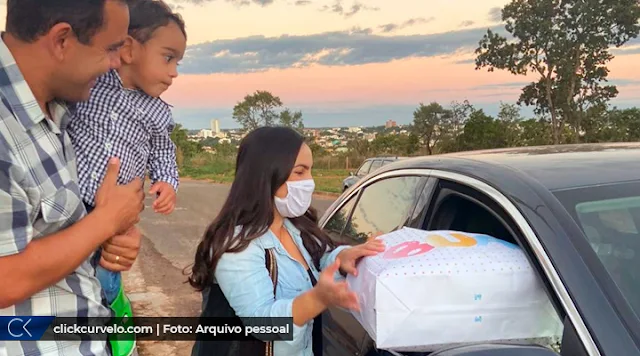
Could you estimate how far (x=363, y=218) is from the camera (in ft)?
9.25

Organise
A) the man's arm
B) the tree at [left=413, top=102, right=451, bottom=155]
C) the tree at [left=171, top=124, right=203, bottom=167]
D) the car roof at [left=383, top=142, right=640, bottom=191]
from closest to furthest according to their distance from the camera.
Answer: the man's arm, the car roof at [left=383, top=142, right=640, bottom=191], the tree at [left=413, top=102, right=451, bottom=155], the tree at [left=171, top=124, right=203, bottom=167]

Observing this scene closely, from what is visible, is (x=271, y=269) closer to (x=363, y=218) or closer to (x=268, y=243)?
(x=268, y=243)

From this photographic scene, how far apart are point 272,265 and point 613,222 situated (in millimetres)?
1125

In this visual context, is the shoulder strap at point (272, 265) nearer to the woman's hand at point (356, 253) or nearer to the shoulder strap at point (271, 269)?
the shoulder strap at point (271, 269)

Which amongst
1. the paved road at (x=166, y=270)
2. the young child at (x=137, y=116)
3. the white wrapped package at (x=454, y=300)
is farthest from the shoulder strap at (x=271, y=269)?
the paved road at (x=166, y=270)

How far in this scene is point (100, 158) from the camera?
5.63ft

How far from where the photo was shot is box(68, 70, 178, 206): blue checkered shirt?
171 centimetres

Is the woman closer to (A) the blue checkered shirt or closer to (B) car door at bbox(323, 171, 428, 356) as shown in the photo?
(B) car door at bbox(323, 171, 428, 356)

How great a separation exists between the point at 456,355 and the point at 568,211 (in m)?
0.58

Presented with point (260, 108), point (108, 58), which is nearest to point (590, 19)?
point (260, 108)

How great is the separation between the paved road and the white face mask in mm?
840

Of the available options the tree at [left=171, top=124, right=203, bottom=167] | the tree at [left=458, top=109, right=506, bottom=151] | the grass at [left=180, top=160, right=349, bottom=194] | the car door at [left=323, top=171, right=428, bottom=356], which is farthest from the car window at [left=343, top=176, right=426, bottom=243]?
the tree at [left=171, top=124, right=203, bottom=167]

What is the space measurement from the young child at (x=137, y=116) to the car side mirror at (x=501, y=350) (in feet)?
3.68

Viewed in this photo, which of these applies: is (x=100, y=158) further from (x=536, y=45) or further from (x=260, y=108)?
(x=260, y=108)
